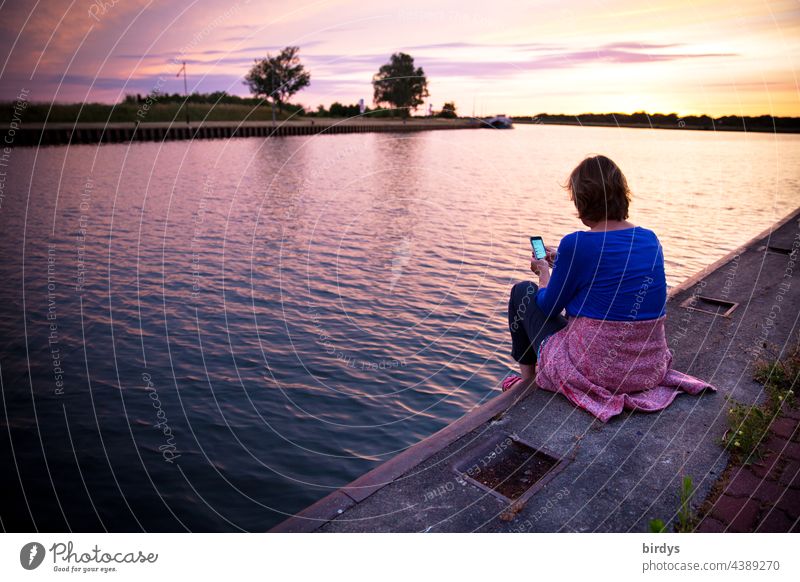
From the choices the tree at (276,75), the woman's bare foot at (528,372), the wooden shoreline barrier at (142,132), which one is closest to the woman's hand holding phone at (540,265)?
the woman's bare foot at (528,372)

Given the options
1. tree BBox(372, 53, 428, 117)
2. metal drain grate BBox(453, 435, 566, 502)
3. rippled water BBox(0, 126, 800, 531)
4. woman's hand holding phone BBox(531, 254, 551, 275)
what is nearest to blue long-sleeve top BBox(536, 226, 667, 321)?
woman's hand holding phone BBox(531, 254, 551, 275)

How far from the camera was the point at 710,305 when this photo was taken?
24.6 ft

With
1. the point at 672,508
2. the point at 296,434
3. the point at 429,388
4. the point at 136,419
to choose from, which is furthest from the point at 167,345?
the point at 672,508

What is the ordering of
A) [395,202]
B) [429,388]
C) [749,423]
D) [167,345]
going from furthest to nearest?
[395,202] → [167,345] → [429,388] → [749,423]

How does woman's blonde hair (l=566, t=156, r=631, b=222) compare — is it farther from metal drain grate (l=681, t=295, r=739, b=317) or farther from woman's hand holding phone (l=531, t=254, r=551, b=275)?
metal drain grate (l=681, t=295, r=739, b=317)

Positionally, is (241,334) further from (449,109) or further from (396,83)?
(396,83)

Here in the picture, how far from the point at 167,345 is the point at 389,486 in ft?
19.3

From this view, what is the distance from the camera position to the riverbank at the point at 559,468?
3.54 m

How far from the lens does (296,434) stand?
6504 millimetres

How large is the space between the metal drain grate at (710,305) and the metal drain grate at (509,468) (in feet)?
13.7

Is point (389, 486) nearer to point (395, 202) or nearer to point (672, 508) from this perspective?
point (672, 508)

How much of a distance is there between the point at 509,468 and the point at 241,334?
6015 mm

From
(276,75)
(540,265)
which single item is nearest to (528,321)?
(540,265)

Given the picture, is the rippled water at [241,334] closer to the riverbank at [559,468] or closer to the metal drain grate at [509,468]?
the riverbank at [559,468]
